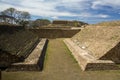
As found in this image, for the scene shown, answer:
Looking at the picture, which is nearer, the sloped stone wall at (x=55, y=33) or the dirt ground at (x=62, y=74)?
the dirt ground at (x=62, y=74)

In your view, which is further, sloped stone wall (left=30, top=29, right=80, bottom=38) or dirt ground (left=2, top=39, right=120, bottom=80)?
sloped stone wall (left=30, top=29, right=80, bottom=38)

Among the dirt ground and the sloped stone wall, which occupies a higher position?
the dirt ground

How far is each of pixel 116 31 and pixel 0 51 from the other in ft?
30.4

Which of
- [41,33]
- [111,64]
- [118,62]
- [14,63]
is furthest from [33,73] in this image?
[41,33]

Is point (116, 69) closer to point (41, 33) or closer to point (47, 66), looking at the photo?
point (47, 66)

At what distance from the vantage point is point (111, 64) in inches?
521

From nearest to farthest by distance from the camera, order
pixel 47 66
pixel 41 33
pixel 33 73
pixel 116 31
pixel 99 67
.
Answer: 1. pixel 33 73
2. pixel 99 67
3. pixel 47 66
4. pixel 116 31
5. pixel 41 33

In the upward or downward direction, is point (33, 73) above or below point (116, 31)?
below

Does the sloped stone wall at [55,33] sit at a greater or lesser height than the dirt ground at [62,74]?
lesser

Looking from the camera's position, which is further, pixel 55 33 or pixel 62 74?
pixel 55 33

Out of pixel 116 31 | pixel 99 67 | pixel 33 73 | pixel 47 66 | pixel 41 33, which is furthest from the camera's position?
pixel 41 33

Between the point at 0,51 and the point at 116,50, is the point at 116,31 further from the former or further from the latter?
the point at 0,51

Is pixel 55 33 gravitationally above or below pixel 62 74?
Answer: below

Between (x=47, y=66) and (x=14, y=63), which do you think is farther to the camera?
(x=47, y=66)
